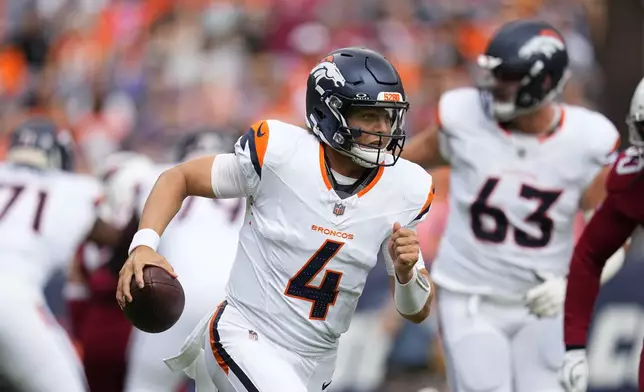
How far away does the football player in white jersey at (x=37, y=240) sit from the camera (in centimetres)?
626

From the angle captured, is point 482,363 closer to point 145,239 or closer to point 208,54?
point 145,239

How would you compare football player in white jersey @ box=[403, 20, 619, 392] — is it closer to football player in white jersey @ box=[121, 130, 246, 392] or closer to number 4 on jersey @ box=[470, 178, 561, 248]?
number 4 on jersey @ box=[470, 178, 561, 248]

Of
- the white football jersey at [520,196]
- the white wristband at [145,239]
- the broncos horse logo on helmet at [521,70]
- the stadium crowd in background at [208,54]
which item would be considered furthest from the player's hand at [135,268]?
the stadium crowd in background at [208,54]

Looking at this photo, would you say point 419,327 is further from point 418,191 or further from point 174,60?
point 174,60

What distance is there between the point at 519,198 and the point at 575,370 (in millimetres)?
916

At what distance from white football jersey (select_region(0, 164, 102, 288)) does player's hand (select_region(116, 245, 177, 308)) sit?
8.44ft

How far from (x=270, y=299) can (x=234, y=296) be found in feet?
0.51

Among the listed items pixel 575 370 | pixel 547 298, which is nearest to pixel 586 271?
pixel 575 370

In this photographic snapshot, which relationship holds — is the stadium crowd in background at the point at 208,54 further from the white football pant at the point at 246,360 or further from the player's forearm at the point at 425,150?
the white football pant at the point at 246,360

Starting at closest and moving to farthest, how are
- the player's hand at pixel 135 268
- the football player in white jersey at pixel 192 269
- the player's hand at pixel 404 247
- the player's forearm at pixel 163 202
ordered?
the player's hand at pixel 135 268 → the player's hand at pixel 404 247 → the player's forearm at pixel 163 202 → the football player in white jersey at pixel 192 269

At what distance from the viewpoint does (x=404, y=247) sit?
404cm

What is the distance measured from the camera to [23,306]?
6.32 meters

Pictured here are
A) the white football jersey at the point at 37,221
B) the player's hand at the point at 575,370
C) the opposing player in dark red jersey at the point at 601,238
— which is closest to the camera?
the opposing player in dark red jersey at the point at 601,238

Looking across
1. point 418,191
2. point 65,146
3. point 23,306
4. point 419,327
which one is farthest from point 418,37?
point 418,191
